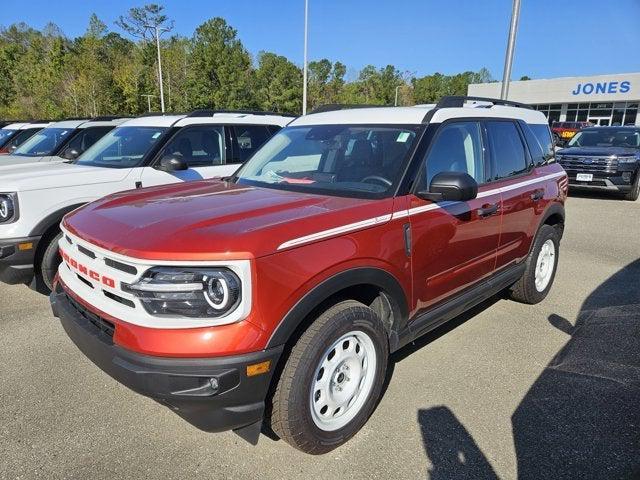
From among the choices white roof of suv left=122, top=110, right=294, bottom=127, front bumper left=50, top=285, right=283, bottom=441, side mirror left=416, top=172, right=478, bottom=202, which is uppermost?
white roof of suv left=122, top=110, right=294, bottom=127

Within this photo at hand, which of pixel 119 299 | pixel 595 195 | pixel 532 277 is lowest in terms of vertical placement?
pixel 595 195

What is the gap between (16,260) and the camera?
14.5ft

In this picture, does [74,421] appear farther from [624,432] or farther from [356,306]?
[624,432]

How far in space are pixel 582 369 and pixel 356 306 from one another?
2.10 m

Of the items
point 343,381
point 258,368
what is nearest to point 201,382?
point 258,368

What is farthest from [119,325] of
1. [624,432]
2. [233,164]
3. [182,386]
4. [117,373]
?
[233,164]

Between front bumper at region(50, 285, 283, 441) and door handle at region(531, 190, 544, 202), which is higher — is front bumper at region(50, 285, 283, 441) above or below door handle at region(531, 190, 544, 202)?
below

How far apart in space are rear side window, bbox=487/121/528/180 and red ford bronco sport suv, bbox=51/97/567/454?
0.02 meters

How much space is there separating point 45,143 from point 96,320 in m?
8.59

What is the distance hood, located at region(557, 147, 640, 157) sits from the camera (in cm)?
1146

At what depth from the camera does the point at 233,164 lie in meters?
6.48

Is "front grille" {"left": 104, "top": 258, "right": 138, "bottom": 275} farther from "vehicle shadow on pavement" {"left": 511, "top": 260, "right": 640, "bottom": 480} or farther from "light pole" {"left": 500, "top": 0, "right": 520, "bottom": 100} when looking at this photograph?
"light pole" {"left": 500, "top": 0, "right": 520, "bottom": 100}

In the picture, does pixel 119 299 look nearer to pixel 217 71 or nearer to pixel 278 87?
pixel 217 71

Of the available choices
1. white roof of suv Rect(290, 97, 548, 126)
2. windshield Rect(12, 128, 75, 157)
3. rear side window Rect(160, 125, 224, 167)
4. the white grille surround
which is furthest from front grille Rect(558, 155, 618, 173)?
the white grille surround
